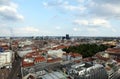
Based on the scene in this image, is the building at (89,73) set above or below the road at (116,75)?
above

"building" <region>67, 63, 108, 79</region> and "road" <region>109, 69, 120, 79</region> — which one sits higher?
"building" <region>67, 63, 108, 79</region>

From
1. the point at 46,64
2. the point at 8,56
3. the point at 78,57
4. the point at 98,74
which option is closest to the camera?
the point at 98,74

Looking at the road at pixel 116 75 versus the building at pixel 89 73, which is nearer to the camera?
the building at pixel 89 73

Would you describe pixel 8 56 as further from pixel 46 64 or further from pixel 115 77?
pixel 115 77

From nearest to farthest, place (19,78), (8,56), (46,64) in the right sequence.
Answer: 1. (19,78)
2. (46,64)
3. (8,56)

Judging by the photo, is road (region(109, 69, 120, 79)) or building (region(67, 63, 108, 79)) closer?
building (region(67, 63, 108, 79))

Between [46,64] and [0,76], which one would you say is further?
[46,64]

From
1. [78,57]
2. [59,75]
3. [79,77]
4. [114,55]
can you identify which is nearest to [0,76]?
[59,75]

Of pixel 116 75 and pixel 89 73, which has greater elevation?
pixel 89 73

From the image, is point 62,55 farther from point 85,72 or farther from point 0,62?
point 85,72

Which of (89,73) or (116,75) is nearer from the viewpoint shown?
(89,73)
